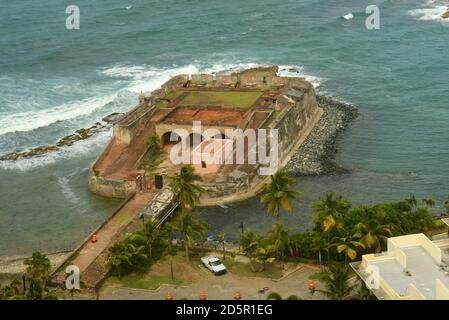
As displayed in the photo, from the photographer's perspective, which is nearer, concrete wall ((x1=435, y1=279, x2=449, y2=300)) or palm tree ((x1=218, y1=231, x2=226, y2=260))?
concrete wall ((x1=435, y1=279, x2=449, y2=300))

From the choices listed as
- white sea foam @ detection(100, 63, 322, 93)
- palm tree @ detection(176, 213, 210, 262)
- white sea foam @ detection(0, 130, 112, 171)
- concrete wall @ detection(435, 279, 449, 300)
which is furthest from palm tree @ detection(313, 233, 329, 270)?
white sea foam @ detection(100, 63, 322, 93)

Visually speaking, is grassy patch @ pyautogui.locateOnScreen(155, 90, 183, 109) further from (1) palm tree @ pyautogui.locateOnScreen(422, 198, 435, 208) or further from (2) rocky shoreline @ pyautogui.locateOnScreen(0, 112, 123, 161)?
(1) palm tree @ pyautogui.locateOnScreen(422, 198, 435, 208)

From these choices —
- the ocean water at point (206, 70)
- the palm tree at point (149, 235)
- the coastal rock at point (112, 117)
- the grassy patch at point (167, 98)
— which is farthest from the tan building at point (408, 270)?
the coastal rock at point (112, 117)

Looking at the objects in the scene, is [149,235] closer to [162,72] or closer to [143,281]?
[143,281]

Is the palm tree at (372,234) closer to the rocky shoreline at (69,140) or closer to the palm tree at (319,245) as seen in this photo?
the palm tree at (319,245)

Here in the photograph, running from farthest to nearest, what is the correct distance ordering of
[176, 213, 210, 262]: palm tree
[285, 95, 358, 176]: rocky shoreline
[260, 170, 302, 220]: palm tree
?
[285, 95, 358, 176]: rocky shoreline, [260, 170, 302, 220]: palm tree, [176, 213, 210, 262]: palm tree

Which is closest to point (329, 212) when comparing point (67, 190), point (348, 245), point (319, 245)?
point (348, 245)
